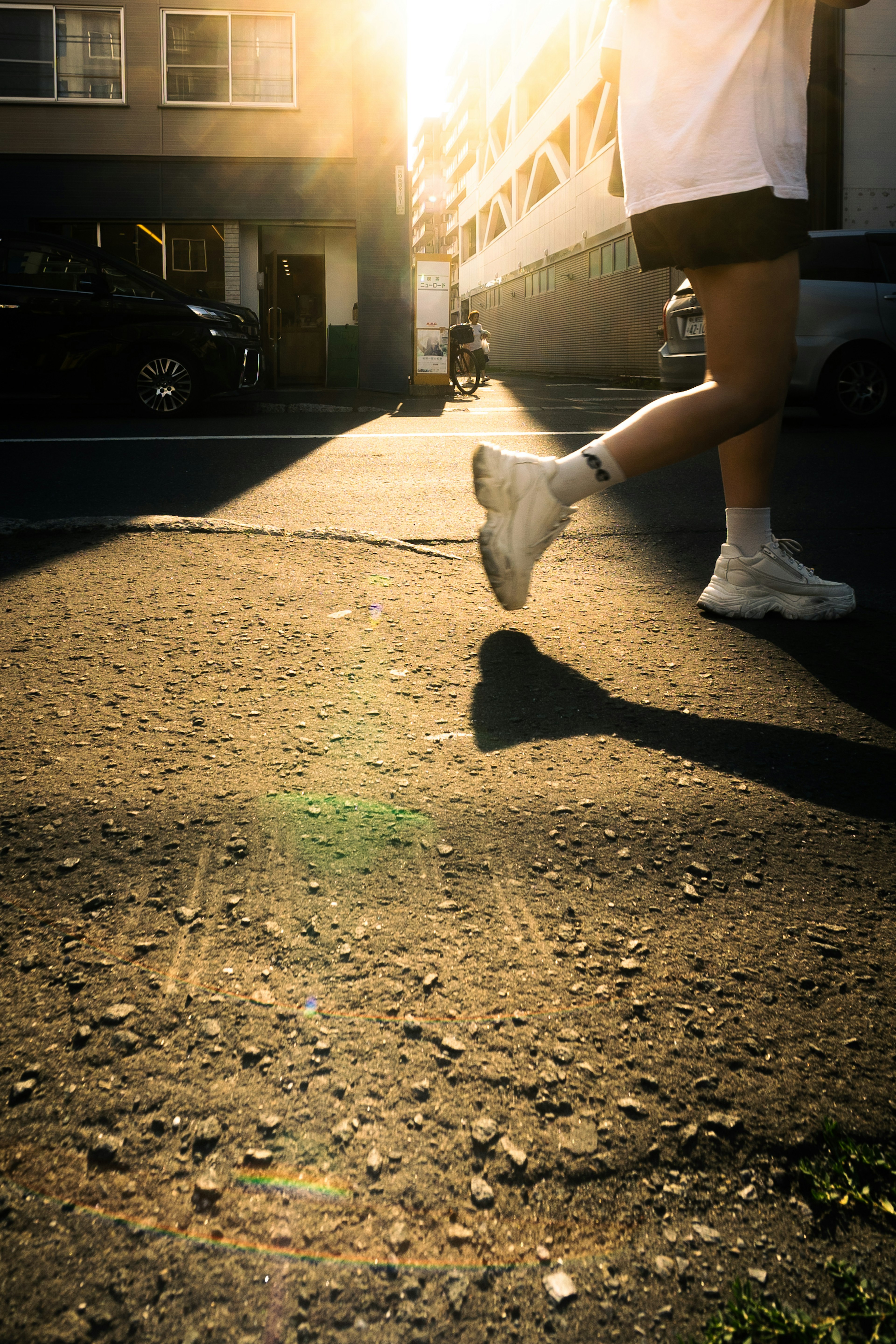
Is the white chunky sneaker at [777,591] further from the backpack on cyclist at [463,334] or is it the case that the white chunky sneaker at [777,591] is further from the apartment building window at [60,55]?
the apartment building window at [60,55]

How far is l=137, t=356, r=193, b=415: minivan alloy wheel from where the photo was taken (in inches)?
433

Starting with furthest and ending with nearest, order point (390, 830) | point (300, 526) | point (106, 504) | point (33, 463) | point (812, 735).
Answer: point (33, 463) → point (106, 504) → point (300, 526) → point (812, 735) → point (390, 830)

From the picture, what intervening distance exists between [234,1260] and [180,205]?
64.6 ft

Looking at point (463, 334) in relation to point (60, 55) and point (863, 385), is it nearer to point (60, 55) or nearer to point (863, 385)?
point (60, 55)

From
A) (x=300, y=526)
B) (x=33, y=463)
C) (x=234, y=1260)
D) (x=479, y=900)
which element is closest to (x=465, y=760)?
(x=479, y=900)

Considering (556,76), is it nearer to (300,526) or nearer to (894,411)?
(894,411)

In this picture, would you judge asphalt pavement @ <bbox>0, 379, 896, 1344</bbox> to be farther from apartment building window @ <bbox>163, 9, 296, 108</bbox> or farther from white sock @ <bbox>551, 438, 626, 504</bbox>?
apartment building window @ <bbox>163, 9, 296, 108</bbox>

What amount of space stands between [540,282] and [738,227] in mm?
35697

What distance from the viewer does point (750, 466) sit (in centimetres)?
273

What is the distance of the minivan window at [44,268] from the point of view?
11.0m

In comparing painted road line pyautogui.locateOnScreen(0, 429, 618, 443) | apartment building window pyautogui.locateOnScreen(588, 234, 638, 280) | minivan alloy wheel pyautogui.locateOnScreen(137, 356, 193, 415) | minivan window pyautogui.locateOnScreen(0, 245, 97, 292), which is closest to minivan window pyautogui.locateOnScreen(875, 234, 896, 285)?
painted road line pyautogui.locateOnScreen(0, 429, 618, 443)

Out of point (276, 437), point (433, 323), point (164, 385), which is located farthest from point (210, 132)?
point (276, 437)

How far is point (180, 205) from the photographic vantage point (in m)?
18.1

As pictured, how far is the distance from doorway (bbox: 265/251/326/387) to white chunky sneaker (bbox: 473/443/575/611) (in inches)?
704
